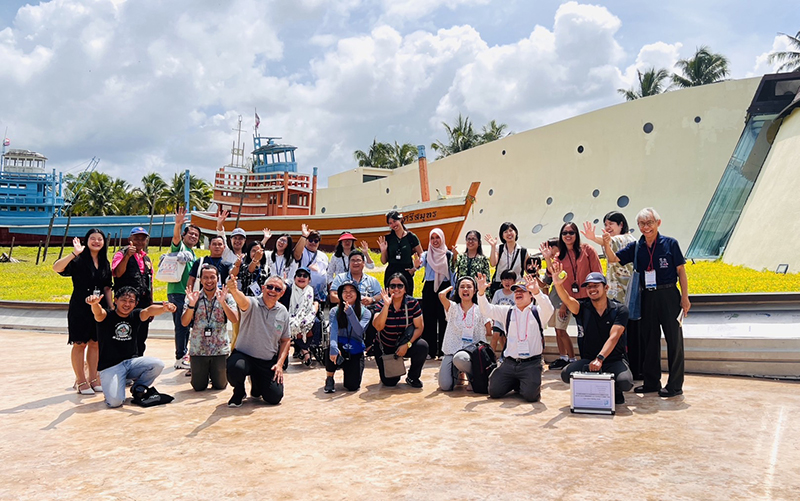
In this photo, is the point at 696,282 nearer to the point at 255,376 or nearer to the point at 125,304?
the point at 255,376

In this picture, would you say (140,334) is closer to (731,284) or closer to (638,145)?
(731,284)

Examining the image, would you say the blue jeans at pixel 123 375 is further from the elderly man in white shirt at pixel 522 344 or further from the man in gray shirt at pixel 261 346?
the elderly man in white shirt at pixel 522 344

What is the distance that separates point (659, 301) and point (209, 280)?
4.09 m

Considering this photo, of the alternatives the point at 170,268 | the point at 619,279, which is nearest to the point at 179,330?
the point at 170,268

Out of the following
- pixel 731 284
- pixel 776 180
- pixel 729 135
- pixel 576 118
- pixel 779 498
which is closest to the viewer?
pixel 779 498

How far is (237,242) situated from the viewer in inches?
254

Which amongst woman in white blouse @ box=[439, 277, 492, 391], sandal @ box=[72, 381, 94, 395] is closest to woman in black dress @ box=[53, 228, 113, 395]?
sandal @ box=[72, 381, 94, 395]

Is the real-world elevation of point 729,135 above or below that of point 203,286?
above

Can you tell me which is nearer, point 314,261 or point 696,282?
point 314,261

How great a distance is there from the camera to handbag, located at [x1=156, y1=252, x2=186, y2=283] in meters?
6.23

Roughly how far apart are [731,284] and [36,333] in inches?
498

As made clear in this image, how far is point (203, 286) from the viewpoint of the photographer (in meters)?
5.39

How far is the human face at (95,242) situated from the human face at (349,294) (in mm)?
2265

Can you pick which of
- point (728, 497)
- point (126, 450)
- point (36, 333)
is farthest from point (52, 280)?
point (728, 497)
